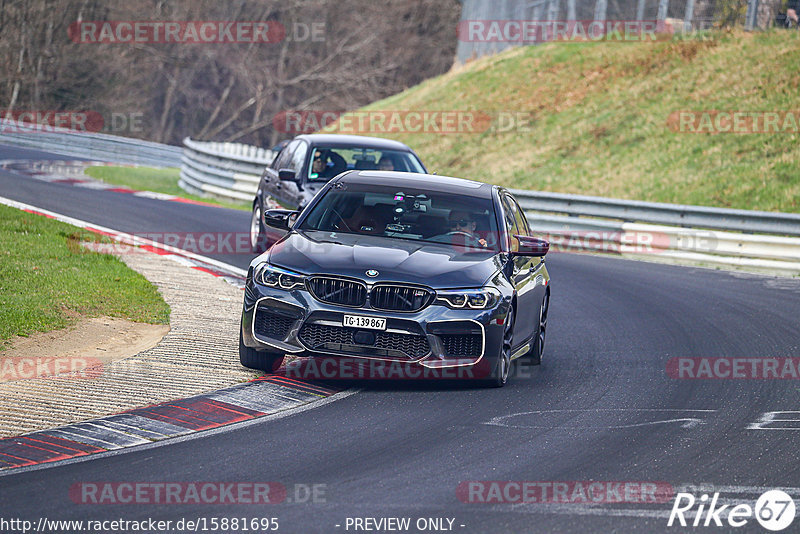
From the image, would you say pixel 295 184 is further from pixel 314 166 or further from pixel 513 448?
pixel 513 448

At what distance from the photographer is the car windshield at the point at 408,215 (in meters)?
10.0

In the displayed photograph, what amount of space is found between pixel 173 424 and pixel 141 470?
1.09 meters

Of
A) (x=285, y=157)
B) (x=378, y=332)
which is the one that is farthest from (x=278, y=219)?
(x=285, y=157)

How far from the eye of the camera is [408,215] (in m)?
10.2

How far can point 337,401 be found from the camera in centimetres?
868

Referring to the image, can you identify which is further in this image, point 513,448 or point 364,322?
point 364,322

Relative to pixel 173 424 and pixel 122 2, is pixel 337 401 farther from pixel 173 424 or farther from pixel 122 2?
pixel 122 2

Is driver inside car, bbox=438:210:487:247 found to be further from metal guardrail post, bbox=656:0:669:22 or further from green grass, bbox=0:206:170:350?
metal guardrail post, bbox=656:0:669:22

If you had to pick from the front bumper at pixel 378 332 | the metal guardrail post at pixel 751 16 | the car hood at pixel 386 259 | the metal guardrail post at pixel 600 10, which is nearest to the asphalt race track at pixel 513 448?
the front bumper at pixel 378 332

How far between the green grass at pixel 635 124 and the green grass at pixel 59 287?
15.9 meters

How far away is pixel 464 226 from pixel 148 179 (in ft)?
77.8

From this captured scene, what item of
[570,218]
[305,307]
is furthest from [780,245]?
[305,307]

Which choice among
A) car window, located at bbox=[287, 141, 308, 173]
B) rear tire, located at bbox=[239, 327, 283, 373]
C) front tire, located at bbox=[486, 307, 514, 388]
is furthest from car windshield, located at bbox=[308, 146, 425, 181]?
front tire, located at bbox=[486, 307, 514, 388]

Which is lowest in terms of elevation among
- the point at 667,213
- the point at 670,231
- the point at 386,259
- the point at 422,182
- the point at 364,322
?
the point at 670,231
